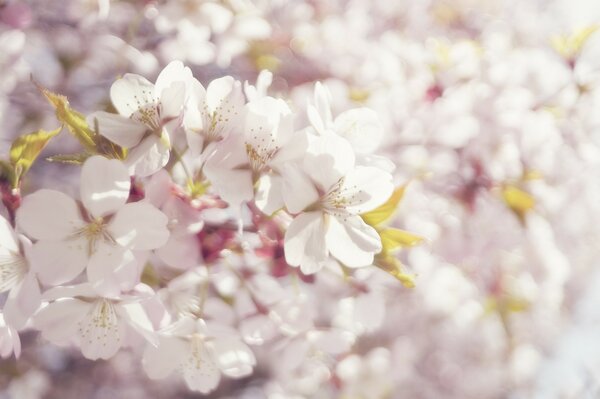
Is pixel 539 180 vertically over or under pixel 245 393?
over

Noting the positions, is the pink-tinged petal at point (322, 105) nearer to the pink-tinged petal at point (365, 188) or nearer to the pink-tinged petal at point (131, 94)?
the pink-tinged petal at point (365, 188)

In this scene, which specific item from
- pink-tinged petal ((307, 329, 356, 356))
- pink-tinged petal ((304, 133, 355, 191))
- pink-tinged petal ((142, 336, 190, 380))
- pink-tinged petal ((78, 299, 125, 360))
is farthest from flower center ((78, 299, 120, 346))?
pink-tinged petal ((307, 329, 356, 356))

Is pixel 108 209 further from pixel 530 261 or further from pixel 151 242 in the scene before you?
pixel 530 261

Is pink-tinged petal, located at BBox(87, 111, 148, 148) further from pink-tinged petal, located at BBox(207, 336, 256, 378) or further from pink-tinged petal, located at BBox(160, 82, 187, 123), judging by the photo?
pink-tinged petal, located at BBox(207, 336, 256, 378)

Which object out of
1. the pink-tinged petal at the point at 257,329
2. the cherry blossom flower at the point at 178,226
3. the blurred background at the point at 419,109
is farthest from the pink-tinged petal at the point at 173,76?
the blurred background at the point at 419,109

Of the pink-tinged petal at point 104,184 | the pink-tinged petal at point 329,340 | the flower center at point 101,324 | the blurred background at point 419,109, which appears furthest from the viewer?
the blurred background at point 419,109

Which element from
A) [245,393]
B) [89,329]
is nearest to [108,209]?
[89,329]

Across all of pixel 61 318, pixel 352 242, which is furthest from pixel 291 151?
pixel 61 318
